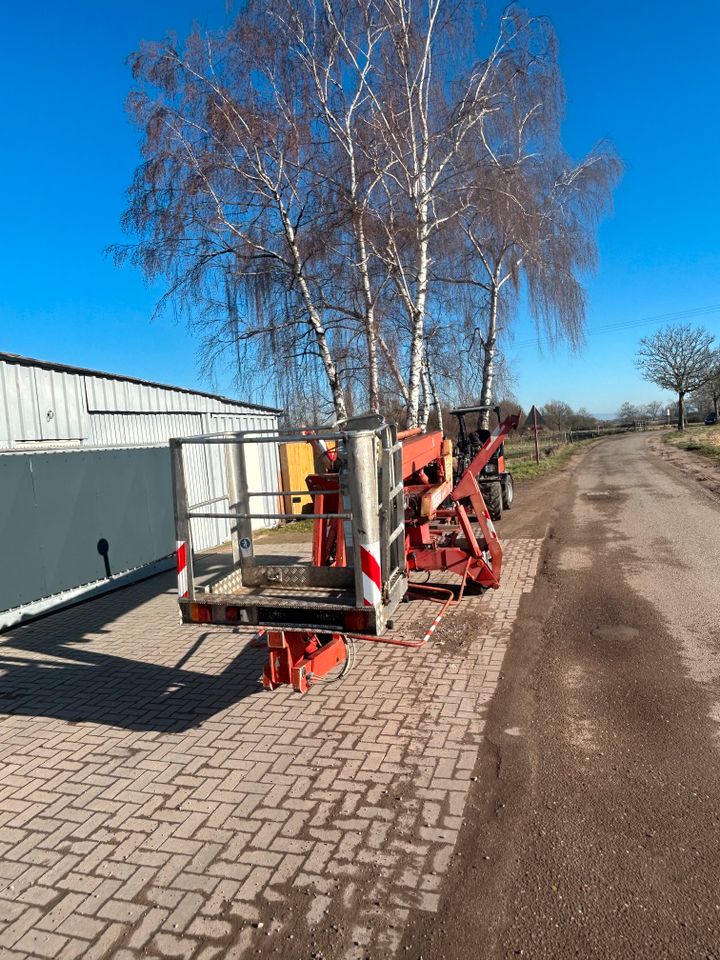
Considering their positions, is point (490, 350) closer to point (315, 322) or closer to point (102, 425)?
point (315, 322)

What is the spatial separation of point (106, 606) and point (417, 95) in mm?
10979

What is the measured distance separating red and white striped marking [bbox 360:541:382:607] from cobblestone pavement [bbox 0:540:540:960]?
3.49ft

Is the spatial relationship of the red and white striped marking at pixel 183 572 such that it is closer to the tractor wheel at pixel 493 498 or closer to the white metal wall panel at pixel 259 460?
the white metal wall panel at pixel 259 460

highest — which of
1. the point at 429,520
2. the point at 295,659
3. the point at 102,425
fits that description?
the point at 102,425

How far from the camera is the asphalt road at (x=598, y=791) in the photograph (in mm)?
2648

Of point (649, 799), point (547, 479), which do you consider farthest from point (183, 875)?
point (547, 479)

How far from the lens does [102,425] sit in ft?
34.5

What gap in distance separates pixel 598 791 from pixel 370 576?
181 centimetres

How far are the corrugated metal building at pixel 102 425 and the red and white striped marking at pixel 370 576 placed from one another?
5636 millimetres

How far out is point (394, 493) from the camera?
15.1 feet

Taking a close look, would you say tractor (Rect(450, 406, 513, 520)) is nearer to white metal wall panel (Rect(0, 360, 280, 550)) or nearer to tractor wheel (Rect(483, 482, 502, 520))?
tractor wheel (Rect(483, 482, 502, 520))

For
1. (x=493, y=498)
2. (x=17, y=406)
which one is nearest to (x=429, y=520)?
(x=17, y=406)

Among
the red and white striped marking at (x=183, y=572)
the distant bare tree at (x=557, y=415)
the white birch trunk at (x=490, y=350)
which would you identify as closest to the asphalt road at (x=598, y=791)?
the red and white striped marking at (x=183, y=572)

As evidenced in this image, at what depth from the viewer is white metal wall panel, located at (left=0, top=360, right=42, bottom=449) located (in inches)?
326
